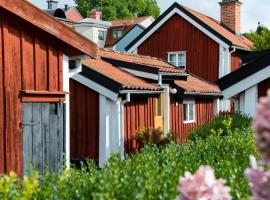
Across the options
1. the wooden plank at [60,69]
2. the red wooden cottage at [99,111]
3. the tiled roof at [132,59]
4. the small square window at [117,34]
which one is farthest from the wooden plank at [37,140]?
the small square window at [117,34]

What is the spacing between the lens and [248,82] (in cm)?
1332

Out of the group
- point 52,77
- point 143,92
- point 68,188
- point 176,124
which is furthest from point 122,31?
point 68,188

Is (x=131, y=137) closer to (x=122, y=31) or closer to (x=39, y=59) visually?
(x=39, y=59)

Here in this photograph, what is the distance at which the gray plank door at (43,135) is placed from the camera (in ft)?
29.7

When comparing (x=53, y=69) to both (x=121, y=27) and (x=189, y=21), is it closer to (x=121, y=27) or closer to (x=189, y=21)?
(x=189, y=21)

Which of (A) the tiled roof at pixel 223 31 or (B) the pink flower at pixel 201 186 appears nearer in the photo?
(B) the pink flower at pixel 201 186

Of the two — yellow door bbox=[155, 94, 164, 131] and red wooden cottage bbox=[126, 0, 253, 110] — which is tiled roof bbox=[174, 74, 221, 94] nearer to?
yellow door bbox=[155, 94, 164, 131]

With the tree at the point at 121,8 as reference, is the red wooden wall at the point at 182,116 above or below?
below

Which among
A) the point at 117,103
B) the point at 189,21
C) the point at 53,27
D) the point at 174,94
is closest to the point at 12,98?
the point at 53,27

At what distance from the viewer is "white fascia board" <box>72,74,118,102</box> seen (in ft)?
48.5

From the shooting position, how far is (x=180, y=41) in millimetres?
26938

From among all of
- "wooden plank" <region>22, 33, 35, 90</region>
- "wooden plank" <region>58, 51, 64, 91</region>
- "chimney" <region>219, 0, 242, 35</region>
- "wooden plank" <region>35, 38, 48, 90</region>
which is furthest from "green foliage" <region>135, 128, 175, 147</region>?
"chimney" <region>219, 0, 242, 35</region>

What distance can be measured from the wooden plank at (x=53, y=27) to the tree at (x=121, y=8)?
6048 cm

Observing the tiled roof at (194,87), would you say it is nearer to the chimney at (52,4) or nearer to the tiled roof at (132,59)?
the tiled roof at (132,59)
